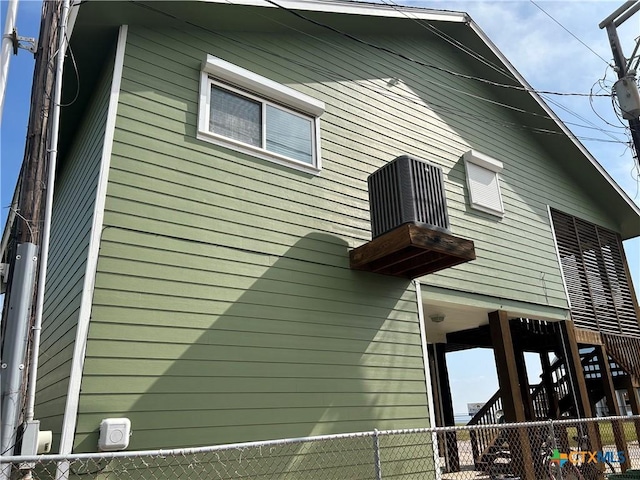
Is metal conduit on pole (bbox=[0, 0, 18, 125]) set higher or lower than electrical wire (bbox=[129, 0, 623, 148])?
lower

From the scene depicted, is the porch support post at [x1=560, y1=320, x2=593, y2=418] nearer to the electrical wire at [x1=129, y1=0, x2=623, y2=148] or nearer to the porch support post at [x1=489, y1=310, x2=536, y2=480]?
the porch support post at [x1=489, y1=310, x2=536, y2=480]

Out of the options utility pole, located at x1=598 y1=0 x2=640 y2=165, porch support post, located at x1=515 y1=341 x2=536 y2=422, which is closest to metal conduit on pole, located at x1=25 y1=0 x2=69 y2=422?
utility pole, located at x1=598 y1=0 x2=640 y2=165

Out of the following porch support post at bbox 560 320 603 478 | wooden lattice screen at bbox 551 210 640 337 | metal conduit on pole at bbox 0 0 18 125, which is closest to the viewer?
metal conduit on pole at bbox 0 0 18 125

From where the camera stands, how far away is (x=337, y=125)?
642 cm

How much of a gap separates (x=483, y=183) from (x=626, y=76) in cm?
243

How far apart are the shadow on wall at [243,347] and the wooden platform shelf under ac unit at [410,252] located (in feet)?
0.71

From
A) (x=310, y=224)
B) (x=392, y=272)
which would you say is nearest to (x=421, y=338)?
(x=392, y=272)

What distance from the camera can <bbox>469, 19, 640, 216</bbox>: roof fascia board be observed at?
8438mm

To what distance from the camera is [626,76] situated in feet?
23.1

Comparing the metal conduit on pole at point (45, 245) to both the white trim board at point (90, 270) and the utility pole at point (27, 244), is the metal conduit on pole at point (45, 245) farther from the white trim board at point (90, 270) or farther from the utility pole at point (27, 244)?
the white trim board at point (90, 270)

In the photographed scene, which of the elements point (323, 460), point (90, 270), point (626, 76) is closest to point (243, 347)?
point (323, 460)

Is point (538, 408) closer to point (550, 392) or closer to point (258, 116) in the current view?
point (550, 392)

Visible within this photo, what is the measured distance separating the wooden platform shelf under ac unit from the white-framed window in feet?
4.00

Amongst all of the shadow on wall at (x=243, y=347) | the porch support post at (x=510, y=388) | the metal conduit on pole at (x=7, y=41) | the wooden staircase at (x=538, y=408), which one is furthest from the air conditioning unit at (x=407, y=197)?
the wooden staircase at (x=538, y=408)
